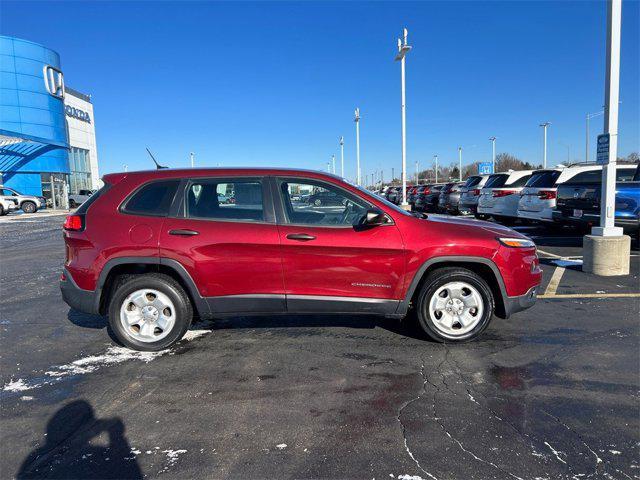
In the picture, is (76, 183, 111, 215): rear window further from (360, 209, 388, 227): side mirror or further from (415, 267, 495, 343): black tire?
(415, 267, 495, 343): black tire

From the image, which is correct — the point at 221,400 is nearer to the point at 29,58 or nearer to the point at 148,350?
the point at 148,350

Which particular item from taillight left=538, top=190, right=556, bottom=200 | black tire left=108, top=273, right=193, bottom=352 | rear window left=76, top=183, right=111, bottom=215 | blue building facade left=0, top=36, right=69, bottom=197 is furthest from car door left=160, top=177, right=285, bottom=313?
blue building facade left=0, top=36, right=69, bottom=197

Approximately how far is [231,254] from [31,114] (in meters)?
44.9

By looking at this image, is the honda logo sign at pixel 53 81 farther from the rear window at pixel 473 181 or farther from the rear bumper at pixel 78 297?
the rear bumper at pixel 78 297

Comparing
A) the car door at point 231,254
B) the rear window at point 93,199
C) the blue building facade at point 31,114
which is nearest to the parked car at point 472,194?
the car door at point 231,254

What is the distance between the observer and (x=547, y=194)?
38.0 ft

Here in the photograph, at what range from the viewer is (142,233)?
431 cm

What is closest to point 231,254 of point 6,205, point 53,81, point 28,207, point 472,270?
point 472,270

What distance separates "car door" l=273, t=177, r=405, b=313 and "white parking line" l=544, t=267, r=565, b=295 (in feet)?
11.0

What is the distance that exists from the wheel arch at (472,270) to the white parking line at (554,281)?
7.73ft

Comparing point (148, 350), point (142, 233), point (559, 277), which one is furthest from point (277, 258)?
point (559, 277)

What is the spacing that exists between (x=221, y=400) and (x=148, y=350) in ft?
4.48

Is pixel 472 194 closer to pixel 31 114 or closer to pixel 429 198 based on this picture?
pixel 429 198

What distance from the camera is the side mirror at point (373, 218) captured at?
4.21 meters
